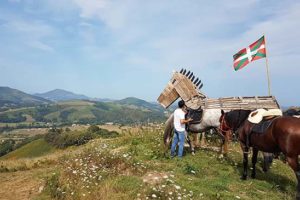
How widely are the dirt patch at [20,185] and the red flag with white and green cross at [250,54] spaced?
10.3 meters

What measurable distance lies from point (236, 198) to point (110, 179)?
392 centimetres

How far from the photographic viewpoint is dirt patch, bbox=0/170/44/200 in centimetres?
1063

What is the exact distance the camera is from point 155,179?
33.9 feet

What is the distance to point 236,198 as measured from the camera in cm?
940

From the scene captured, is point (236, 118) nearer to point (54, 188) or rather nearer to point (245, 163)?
point (245, 163)

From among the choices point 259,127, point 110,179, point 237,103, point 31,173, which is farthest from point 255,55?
point 31,173

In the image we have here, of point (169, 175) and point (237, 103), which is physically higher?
point (237, 103)

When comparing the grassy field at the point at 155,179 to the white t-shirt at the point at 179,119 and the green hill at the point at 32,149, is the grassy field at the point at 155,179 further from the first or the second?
the green hill at the point at 32,149

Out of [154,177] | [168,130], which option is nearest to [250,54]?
[168,130]

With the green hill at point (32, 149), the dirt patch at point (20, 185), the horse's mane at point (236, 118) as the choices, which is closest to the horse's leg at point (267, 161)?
the horse's mane at point (236, 118)

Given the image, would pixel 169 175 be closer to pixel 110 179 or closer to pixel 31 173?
pixel 110 179

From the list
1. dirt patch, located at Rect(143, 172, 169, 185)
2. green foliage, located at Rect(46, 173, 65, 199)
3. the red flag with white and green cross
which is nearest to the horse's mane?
the red flag with white and green cross

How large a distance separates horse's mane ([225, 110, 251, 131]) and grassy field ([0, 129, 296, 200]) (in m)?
1.73

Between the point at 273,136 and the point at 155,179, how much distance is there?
4.06 metres
